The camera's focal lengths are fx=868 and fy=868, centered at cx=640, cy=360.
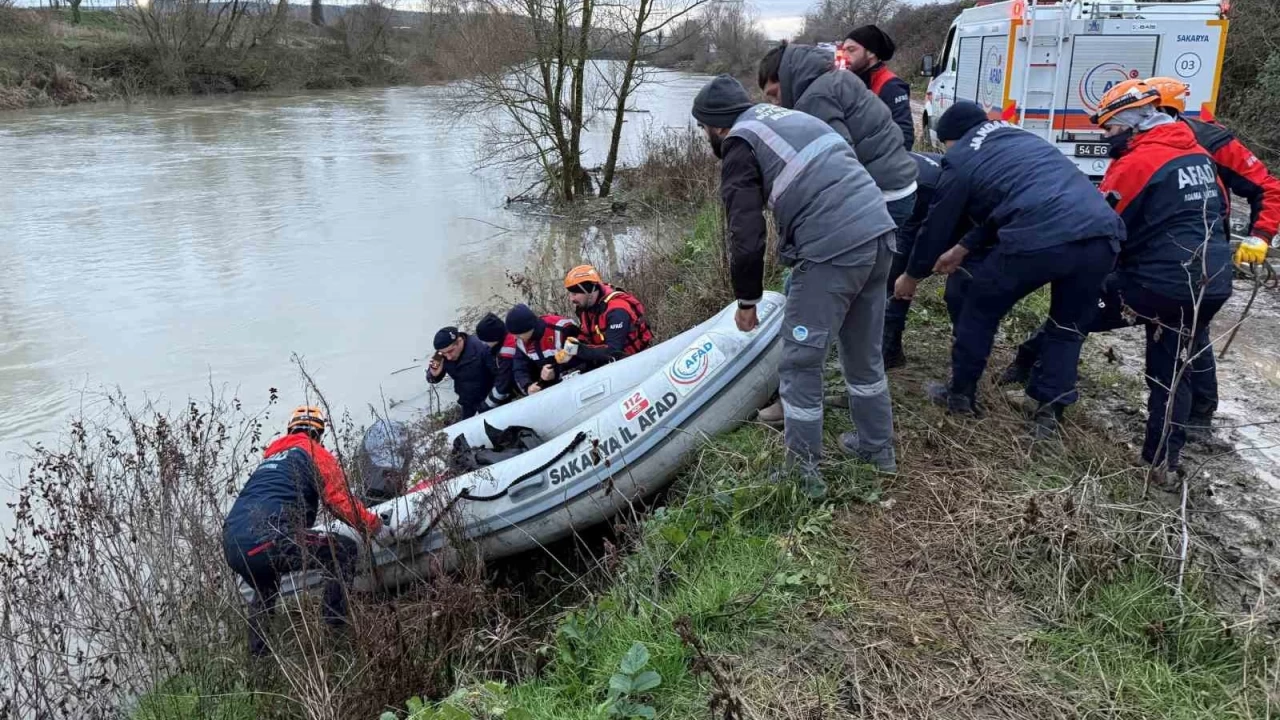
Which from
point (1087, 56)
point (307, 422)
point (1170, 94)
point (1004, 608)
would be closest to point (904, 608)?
point (1004, 608)

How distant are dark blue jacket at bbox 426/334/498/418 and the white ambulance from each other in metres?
4.12

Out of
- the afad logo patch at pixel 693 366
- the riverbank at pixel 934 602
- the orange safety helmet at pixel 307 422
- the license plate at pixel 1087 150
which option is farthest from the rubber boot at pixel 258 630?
the license plate at pixel 1087 150

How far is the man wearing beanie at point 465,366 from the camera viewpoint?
18.0ft

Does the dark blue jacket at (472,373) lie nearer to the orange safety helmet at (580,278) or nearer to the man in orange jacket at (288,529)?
the orange safety helmet at (580,278)

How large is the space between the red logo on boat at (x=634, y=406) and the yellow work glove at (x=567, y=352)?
1388 mm

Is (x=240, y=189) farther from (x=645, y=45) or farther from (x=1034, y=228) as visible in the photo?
(x=1034, y=228)

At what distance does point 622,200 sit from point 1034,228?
35.3 feet

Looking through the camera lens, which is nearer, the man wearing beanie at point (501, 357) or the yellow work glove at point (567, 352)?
the yellow work glove at point (567, 352)

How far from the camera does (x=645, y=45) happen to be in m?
13.5

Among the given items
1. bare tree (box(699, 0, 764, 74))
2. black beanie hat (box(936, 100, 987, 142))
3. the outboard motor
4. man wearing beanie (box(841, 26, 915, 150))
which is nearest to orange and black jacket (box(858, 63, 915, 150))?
man wearing beanie (box(841, 26, 915, 150))

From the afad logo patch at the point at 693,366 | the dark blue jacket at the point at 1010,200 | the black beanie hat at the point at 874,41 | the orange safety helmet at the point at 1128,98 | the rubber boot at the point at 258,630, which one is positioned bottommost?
the rubber boot at the point at 258,630

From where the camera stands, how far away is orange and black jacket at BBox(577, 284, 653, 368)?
5.24m

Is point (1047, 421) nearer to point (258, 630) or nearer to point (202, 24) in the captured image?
point (258, 630)

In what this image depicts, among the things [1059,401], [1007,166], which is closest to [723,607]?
[1059,401]
